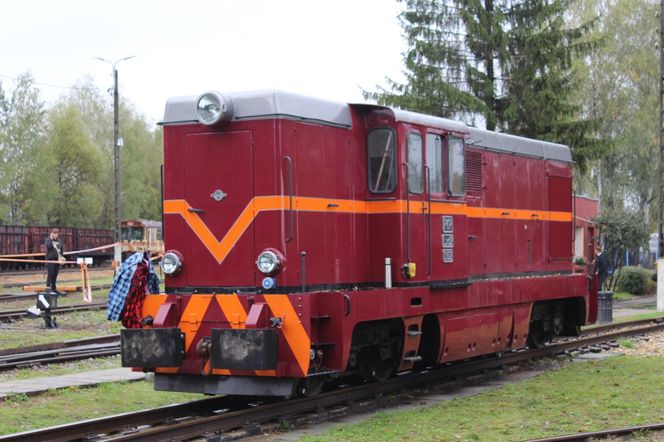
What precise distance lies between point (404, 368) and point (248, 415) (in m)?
2.60

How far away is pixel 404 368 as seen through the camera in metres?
11.3

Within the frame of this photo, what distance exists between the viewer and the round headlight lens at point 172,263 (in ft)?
33.4

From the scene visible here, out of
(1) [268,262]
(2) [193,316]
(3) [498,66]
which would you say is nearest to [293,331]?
(1) [268,262]

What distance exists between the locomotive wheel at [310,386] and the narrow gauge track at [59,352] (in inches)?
226

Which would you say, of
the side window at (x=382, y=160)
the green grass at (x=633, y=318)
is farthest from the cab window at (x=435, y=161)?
the green grass at (x=633, y=318)

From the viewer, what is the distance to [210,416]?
9.67m

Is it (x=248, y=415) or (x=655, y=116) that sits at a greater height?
(x=655, y=116)

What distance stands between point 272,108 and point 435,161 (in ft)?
8.81

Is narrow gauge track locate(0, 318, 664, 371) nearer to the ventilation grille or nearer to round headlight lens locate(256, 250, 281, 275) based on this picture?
round headlight lens locate(256, 250, 281, 275)

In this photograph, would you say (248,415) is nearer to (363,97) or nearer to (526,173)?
(526,173)

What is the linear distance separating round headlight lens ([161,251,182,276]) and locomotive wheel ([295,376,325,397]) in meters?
1.85

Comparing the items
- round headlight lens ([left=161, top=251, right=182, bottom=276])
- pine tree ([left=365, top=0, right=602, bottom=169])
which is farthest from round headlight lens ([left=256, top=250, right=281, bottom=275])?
pine tree ([left=365, top=0, right=602, bottom=169])

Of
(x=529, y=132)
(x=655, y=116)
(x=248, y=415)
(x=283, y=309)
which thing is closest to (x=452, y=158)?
(x=283, y=309)

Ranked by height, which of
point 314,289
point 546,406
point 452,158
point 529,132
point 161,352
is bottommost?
point 546,406
